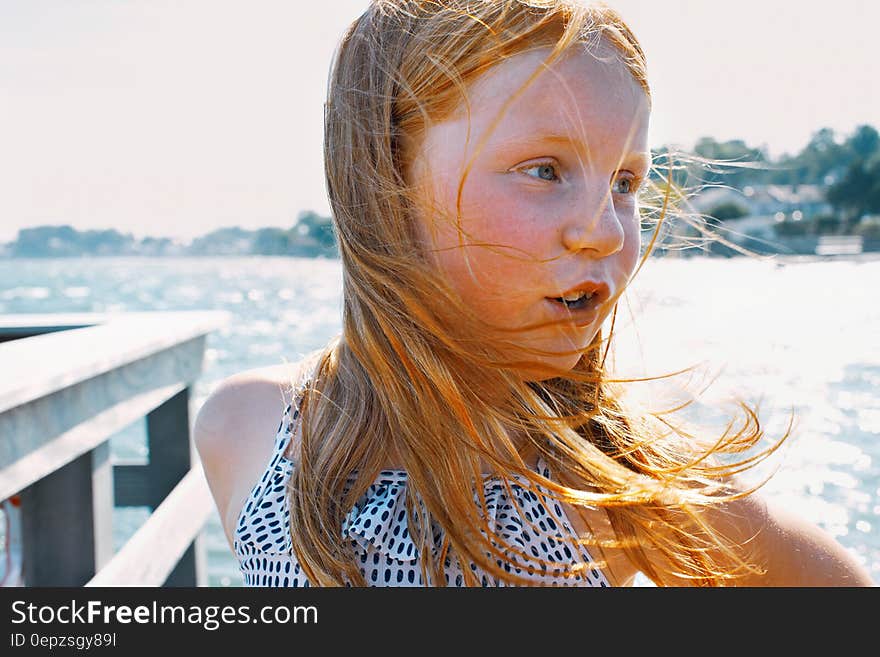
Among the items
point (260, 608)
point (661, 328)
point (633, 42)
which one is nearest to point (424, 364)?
point (260, 608)

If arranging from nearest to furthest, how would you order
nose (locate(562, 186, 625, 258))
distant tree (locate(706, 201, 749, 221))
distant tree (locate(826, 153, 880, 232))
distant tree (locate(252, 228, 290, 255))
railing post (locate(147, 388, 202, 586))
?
nose (locate(562, 186, 625, 258)) < distant tree (locate(706, 201, 749, 221)) < railing post (locate(147, 388, 202, 586)) < distant tree (locate(252, 228, 290, 255)) < distant tree (locate(826, 153, 880, 232))

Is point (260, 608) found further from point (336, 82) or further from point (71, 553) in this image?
point (71, 553)

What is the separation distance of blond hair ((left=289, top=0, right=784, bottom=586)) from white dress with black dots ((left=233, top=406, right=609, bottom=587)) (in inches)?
0.6

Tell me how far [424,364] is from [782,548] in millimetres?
406

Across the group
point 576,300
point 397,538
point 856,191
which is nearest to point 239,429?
point 397,538

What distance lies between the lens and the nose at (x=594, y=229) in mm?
746

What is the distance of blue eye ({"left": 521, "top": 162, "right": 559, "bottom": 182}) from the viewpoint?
0.76m

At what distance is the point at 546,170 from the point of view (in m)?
0.77

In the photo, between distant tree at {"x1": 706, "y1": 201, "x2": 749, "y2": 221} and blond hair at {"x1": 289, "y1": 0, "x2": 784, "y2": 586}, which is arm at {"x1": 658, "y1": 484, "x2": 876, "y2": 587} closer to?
blond hair at {"x1": 289, "y1": 0, "x2": 784, "y2": 586}

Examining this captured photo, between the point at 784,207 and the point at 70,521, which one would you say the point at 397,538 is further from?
the point at 784,207

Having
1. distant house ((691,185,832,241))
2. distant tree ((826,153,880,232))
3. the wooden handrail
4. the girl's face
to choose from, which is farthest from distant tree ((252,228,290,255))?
distant tree ((826,153,880,232))

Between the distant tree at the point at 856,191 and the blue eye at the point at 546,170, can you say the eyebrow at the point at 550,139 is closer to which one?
the blue eye at the point at 546,170

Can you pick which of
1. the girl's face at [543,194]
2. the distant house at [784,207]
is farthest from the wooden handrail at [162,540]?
the distant house at [784,207]

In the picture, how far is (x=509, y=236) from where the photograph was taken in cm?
76
